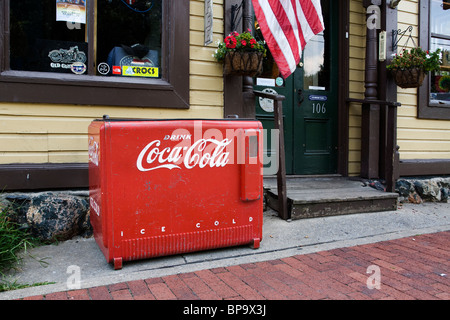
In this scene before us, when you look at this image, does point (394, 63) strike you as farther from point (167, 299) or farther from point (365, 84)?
point (167, 299)

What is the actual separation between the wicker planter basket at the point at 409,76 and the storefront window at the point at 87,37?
132 inches

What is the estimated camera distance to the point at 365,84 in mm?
5555

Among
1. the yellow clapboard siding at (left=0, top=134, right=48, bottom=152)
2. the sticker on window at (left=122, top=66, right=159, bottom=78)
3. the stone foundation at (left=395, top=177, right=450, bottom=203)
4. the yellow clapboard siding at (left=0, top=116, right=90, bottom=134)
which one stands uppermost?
the sticker on window at (left=122, top=66, right=159, bottom=78)

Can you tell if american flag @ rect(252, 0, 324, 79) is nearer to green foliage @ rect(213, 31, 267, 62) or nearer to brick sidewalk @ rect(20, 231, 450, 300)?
green foliage @ rect(213, 31, 267, 62)

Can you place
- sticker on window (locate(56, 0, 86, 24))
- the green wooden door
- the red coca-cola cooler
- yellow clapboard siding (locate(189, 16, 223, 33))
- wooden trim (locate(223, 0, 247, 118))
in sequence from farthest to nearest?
the green wooden door → wooden trim (locate(223, 0, 247, 118)) → yellow clapboard siding (locate(189, 16, 223, 33)) → sticker on window (locate(56, 0, 86, 24)) → the red coca-cola cooler

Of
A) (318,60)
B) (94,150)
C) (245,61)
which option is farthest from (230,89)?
(94,150)

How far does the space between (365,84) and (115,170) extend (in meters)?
4.18

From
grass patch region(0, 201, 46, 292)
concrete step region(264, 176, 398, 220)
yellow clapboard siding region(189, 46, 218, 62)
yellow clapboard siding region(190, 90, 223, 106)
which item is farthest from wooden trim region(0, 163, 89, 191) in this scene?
concrete step region(264, 176, 398, 220)

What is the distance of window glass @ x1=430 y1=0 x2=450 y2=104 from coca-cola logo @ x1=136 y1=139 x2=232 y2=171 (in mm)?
4510

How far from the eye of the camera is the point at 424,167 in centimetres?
577

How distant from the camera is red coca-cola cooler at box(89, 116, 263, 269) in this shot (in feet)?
9.59

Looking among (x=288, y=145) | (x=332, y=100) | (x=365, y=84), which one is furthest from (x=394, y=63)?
(x=288, y=145)

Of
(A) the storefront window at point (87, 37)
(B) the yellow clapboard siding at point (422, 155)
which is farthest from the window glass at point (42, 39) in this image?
Answer: (B) the yellow clapboard siding at point (422, 155)

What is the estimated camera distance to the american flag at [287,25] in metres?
4.06
